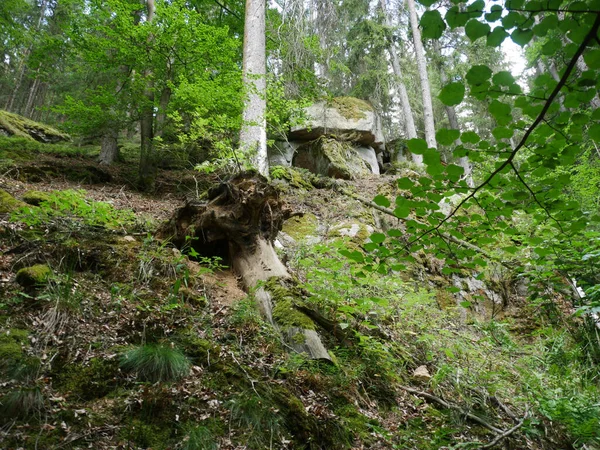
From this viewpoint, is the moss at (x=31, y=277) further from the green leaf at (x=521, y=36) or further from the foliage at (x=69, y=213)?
the green leaf at (x=521, y=36)

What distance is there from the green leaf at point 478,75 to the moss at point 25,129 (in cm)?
1538

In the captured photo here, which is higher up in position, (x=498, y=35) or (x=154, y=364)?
(x=498, y=35)

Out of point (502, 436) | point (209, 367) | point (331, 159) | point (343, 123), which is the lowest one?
point (502, 436)

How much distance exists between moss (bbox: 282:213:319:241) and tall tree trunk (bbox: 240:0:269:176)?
1089mm

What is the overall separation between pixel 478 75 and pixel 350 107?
12.1m

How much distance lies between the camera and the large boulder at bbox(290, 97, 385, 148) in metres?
11.7

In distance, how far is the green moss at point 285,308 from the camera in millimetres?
3505

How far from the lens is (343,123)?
1219cm

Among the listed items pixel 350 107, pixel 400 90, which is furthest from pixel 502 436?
pixel 400 90

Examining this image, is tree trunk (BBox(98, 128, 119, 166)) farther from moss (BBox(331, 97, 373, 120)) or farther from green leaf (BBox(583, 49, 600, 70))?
green leaf (BBox(583, 49, 600, 70))

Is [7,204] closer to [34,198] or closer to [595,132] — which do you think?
[34,198]

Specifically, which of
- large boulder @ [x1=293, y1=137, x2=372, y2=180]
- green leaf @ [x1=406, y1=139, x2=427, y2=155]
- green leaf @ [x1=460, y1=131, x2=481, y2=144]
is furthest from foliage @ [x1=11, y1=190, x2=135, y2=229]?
large boulder @ [x1=293, y1=137, x2=372, y2=180]

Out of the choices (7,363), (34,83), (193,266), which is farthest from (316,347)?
(34,83)

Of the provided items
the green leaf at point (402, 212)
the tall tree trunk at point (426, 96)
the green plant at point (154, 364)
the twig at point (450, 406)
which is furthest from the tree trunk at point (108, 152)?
the green leaf at point (402, 212)
